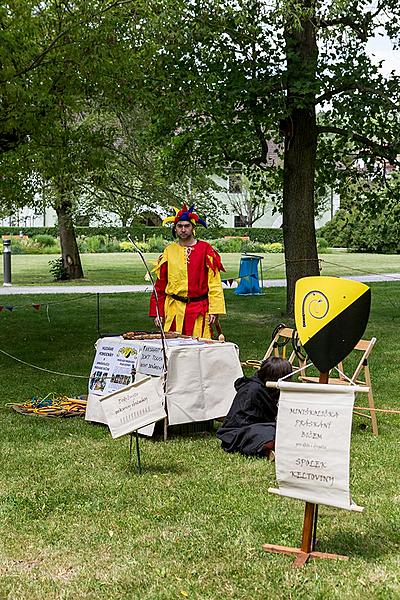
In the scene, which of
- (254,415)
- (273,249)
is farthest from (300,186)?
(273,249)

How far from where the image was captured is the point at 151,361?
7.67 metres

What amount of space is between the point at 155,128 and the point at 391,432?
960cm

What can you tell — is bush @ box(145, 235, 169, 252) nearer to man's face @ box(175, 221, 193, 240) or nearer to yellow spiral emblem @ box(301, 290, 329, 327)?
man's face @ box(175, 221, 193, 240)

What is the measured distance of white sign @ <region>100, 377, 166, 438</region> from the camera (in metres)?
6.25

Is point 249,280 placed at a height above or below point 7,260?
below

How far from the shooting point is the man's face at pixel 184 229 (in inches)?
334

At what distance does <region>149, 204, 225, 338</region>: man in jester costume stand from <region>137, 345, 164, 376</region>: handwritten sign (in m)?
0.93

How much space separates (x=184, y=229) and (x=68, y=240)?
17.8 metres

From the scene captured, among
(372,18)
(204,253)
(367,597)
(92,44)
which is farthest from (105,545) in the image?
(372,18)

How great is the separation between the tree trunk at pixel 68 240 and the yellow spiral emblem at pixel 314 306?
20.0 meters

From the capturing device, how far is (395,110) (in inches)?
584

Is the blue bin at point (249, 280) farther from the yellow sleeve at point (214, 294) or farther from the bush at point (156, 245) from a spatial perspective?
the bush at point (156, 245)

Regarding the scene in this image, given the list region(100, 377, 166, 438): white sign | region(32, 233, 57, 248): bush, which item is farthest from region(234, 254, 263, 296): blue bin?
region(32, 233, 57, 248): bush

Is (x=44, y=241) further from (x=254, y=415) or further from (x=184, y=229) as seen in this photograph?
(x=254, y=415)
